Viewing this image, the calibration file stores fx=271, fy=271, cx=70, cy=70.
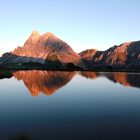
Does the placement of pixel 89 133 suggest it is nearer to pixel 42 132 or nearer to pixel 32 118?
pixel 42 132

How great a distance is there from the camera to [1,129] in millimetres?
24688

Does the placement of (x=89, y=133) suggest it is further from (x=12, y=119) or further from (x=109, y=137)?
(x=12, y=119)

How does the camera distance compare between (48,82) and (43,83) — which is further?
(48,82)

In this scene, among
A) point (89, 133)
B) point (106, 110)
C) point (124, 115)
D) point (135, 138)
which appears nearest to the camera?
point (135, 138)

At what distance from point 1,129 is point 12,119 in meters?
4.91

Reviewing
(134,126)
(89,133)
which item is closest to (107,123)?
(134,126)

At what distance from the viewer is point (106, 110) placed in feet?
123

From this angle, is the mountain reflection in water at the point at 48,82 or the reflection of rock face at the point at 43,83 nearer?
the reflection of rock face at the point at 43,83

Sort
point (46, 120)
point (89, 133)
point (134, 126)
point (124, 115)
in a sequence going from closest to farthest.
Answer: point (89, 133) → point (134, 126) → point (46, 120) → point (124, 115)

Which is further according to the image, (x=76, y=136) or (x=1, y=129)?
(x=1, y=129)

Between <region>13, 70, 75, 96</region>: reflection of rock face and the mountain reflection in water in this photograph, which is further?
the mountain reflection in water

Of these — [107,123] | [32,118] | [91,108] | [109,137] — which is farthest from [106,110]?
[109,137]

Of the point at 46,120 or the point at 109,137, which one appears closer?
the point at 109,137

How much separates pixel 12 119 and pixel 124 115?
1383cm
